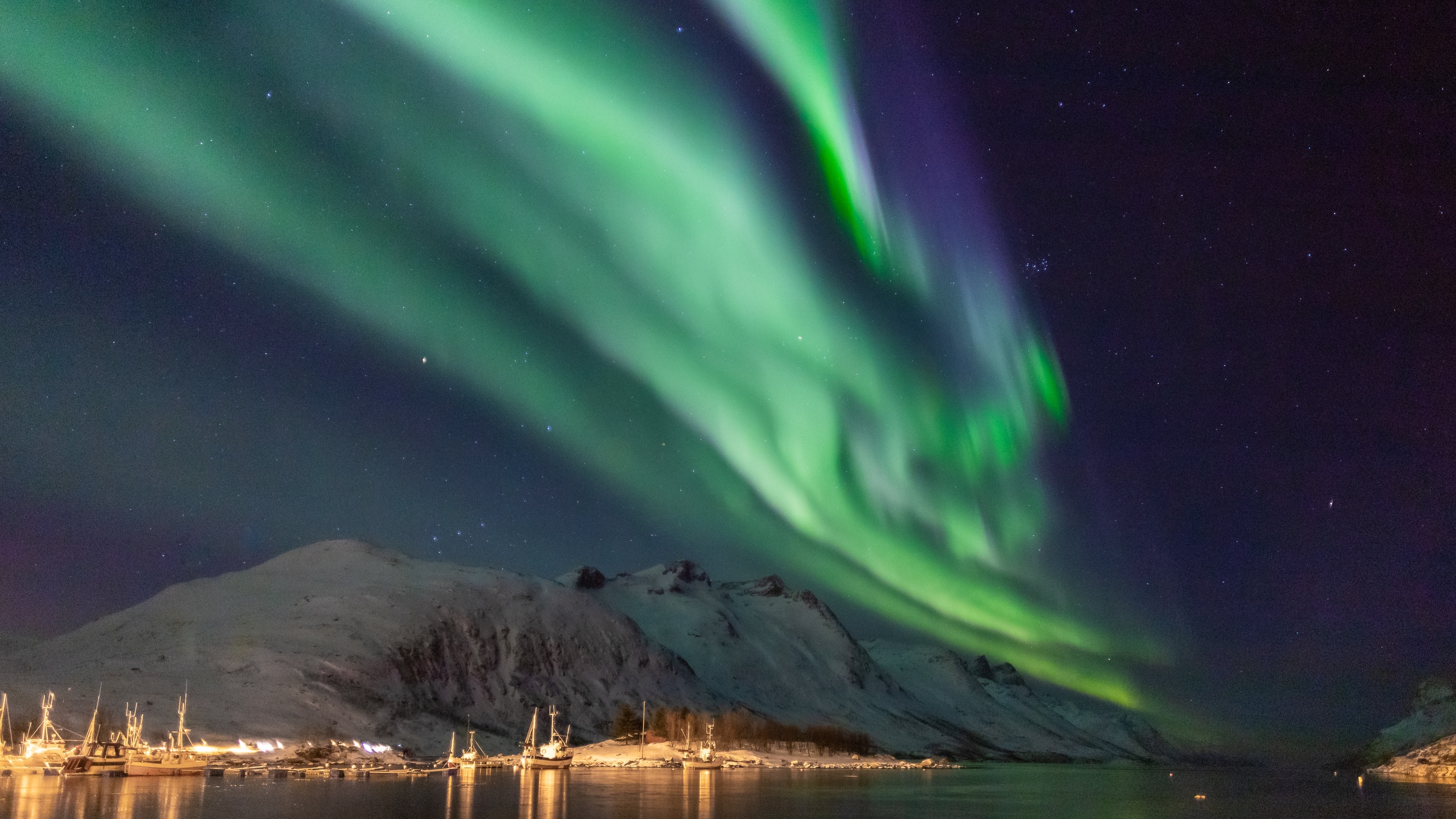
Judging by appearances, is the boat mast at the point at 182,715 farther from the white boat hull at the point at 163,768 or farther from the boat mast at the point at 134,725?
the white boat hull at the point at 163,768

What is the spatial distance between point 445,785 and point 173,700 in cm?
8334

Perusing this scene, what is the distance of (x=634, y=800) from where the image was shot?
4067 inches

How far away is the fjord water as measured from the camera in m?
81.8

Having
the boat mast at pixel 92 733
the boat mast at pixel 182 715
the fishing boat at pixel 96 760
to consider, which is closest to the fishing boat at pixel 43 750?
the fishing boat at pixel 96 760

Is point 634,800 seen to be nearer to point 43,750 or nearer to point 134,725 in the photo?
point 43,750

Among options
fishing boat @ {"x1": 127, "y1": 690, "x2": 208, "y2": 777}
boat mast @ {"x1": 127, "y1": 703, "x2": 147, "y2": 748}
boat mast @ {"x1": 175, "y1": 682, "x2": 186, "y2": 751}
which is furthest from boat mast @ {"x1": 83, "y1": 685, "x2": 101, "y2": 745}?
boat mast @ {"x1": 175, "y1": 682, "x2": 186, "y2": 751}

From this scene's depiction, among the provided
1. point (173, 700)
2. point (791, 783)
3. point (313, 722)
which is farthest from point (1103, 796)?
point (173, 700)

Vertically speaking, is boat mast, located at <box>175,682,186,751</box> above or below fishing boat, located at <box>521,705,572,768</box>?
above

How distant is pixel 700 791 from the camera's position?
12125 cm

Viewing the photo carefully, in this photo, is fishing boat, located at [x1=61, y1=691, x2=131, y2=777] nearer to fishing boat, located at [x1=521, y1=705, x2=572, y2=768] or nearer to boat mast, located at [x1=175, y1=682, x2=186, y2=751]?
boat mast, located at [x1=175, y1=682, x2=186, y2=751]

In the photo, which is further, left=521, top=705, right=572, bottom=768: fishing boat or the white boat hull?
left=521, top=705, right=572, bottom=768: fishing boat

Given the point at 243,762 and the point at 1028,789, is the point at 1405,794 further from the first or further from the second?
the point at 243,762

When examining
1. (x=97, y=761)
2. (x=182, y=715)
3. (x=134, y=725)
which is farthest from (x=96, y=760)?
(x=134, y=725)

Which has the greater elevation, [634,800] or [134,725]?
[134,725]
